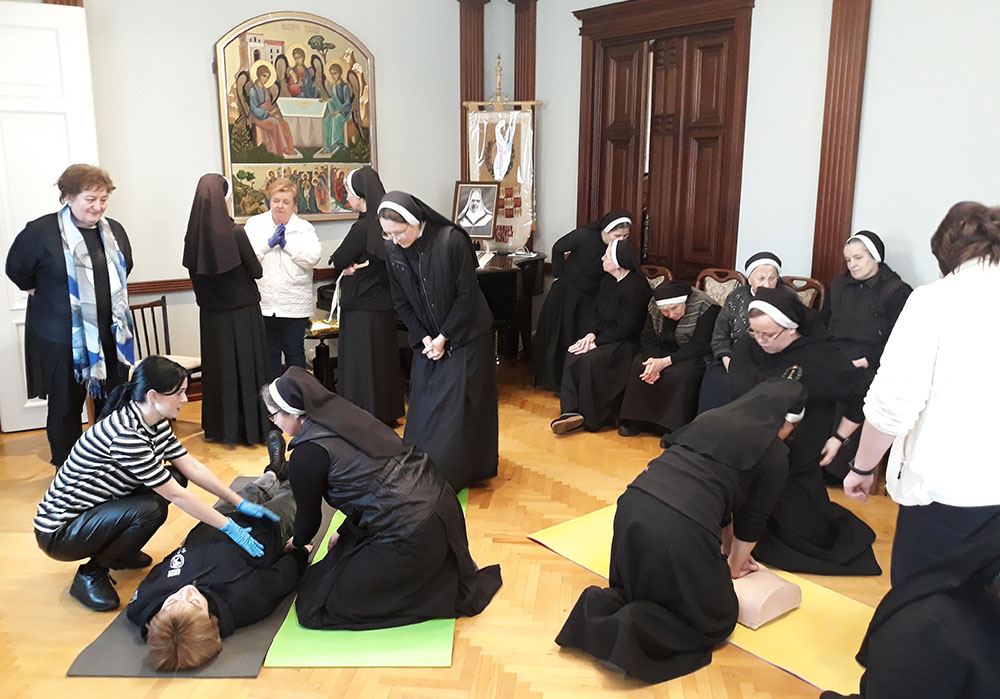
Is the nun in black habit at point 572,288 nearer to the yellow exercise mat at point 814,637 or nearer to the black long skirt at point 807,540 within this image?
the black long skirt at point 807,540

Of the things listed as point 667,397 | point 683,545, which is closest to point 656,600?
point 683,545

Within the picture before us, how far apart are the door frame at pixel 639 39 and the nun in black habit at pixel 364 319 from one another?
222 centimetres

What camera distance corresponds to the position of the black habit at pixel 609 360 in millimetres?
5477

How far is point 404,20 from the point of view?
266 inches

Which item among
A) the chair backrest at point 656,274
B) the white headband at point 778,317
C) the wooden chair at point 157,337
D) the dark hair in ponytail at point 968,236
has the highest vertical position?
the dark hair in ponytail at point 968,236

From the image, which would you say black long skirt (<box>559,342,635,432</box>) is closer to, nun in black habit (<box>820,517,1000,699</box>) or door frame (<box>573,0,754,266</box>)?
door frame (<box>573,0,754,266</box>)

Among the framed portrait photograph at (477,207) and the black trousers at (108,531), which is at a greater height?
the framed portrait photograph at (477,207)

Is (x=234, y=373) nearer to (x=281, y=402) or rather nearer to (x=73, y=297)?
(x=73, y=297)

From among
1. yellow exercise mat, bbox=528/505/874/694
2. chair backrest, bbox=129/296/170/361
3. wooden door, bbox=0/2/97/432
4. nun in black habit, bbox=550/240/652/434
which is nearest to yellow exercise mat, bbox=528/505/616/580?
A: yellow exercise mat, bbox=528/505/874/694

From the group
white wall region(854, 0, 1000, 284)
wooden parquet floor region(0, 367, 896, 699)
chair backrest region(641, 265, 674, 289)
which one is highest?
white wall region(854, 0, 1000, 284)

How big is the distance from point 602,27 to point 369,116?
6.36 ft

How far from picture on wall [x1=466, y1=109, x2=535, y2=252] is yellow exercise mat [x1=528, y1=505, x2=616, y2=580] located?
341 cm

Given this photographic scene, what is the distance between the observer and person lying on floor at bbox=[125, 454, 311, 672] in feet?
9.29

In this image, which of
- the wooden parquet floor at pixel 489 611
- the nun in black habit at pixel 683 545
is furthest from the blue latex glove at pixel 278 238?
the nun in black habit at pixel 683 545
